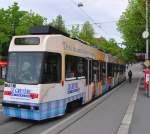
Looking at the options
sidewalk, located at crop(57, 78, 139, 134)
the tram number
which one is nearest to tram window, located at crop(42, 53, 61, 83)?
the tram number

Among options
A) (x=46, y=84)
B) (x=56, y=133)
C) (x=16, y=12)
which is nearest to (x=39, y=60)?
(x=46, y=84)

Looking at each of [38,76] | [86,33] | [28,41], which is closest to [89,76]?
[28,41]

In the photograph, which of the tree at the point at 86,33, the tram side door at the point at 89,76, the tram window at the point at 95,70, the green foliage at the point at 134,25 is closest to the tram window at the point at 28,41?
the tram side door at the point at 89,76

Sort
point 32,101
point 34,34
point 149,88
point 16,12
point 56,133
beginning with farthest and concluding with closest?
point 16,12
point 149,88
point 34,34
point 32,101
point 56,133

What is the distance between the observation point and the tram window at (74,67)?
15.3m

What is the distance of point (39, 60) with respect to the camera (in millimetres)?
13586

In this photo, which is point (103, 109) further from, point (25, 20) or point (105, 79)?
point (25, 20)

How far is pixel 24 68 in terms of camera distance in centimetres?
1366

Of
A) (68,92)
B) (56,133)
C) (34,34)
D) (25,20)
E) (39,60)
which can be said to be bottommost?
(56,133)

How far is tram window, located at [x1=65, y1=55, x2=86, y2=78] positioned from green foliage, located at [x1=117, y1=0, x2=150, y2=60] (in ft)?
76.3

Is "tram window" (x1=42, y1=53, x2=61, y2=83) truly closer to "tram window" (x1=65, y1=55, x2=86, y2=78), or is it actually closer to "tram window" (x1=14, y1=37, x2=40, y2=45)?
"tram window" (x1=14, y1=37, x2=40, y2=45)

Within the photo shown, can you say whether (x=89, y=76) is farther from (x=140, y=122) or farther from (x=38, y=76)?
(x=38, y=76)

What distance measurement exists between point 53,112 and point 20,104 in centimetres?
121

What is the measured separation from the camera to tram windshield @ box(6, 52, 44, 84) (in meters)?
13.5
